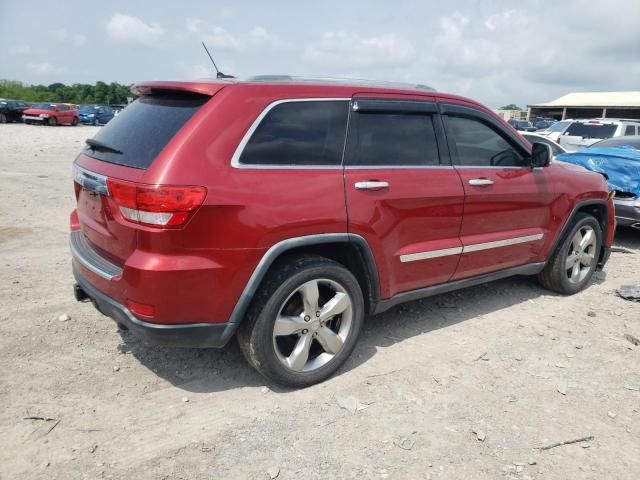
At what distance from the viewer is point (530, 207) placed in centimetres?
430

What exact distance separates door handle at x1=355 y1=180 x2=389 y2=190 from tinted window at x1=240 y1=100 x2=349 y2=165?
0.20m

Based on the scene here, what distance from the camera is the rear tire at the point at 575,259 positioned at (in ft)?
15.9

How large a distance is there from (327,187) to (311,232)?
289mm

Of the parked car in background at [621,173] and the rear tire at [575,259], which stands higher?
the parked car in background at [621,173]

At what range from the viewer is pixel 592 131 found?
1441 cm

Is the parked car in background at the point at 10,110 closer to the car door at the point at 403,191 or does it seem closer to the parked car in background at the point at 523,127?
the parked car in background at the point at 523,127

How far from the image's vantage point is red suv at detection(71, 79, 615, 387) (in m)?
2.63

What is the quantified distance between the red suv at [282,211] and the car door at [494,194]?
0.02 metres

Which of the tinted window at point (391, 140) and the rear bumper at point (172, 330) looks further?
the tinted window at point (391, 140)

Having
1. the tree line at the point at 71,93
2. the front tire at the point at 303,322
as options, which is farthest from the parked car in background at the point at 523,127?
the tree line at the point at 71,93

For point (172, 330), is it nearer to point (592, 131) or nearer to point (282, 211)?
point (282, 211)

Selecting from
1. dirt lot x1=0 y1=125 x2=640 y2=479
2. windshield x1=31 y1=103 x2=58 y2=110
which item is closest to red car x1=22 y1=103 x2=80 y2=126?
windshield x1=31 y1=103 x2=58 y2=110

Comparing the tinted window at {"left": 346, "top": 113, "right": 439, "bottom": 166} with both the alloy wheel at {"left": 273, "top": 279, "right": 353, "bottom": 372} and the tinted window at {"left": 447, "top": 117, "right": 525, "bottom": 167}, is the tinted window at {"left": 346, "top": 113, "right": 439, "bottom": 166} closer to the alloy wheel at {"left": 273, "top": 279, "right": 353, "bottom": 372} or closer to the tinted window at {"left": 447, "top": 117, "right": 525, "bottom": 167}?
the tinted window at {"left": 447, "top": 117, "right": 525, "bottom": 167}

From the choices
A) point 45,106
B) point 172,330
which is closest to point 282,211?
point 172,330
